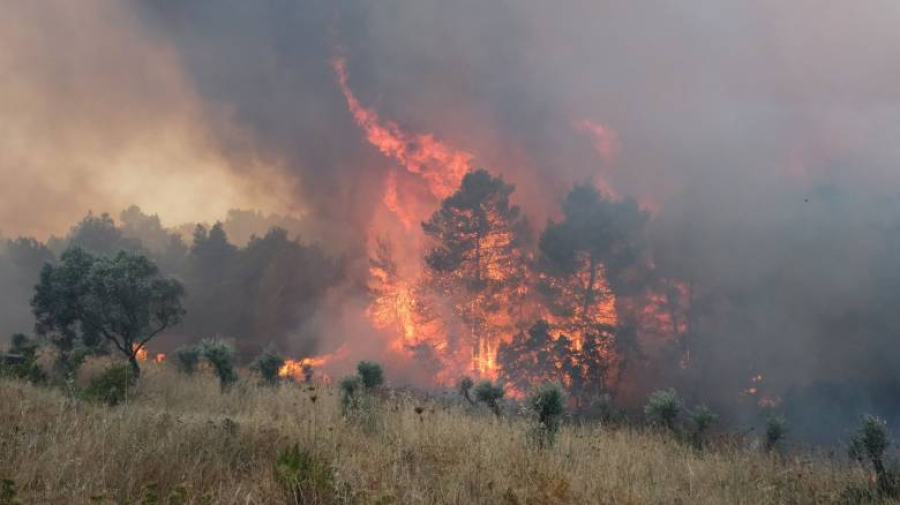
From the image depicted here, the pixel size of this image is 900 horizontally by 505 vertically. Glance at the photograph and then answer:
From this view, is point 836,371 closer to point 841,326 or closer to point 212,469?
point 841,326

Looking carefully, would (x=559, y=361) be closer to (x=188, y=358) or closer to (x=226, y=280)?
(x=188, y=358)

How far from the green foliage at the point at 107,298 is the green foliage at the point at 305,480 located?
17626 mm

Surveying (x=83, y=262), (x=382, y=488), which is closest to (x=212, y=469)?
(x=382, y=488)

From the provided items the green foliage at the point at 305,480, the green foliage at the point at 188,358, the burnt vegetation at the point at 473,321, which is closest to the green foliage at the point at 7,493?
the green foliage at the point at 305,480

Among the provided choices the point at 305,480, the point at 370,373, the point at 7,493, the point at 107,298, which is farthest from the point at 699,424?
the point at 107,298

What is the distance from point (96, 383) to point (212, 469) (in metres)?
8.37

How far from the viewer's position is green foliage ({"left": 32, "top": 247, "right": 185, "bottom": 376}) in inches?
912

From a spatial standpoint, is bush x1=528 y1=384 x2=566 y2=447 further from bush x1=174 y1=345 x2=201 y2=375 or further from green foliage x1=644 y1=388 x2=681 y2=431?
bush x1=174 y1=345 x2=201 y2=375

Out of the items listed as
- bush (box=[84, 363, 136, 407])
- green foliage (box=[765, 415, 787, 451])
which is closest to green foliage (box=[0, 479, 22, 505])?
bush (box=[84, 363, 136, 407])

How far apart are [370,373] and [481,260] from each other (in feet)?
A: 90.4

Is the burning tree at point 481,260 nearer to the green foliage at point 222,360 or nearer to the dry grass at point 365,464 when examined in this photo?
the green foliage at point 222,360

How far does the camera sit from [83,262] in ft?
81.4

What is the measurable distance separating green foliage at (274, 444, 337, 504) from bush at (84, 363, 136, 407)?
6.48 m

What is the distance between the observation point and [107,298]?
23.3 metres
